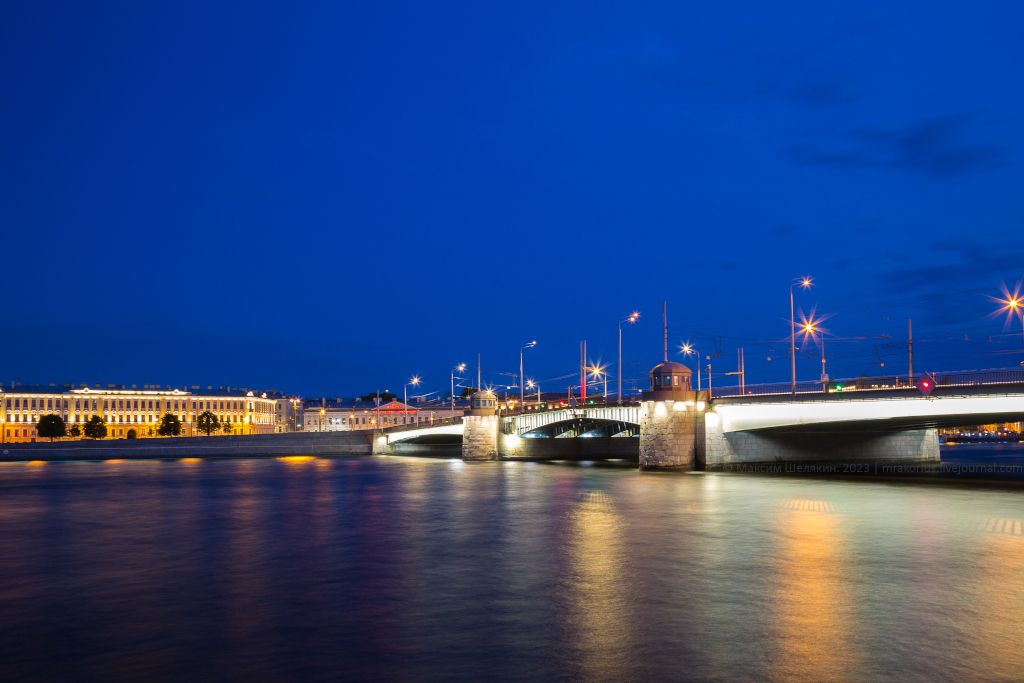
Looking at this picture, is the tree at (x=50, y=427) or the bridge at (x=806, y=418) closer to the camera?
the bridge at (x=806, y=418)

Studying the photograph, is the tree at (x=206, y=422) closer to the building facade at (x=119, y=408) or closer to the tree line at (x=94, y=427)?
the tree line at (x=94, y=427)

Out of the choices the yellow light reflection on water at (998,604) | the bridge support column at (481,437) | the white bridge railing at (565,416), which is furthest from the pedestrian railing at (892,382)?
the bridge support column at (481,437)

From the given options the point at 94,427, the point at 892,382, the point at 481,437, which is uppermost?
the point at 892,382

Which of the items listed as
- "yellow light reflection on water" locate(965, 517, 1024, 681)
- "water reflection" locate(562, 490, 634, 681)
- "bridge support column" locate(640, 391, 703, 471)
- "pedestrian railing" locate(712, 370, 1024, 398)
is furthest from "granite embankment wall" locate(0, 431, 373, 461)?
→ "yellow light reflection on water" locate(965, 517, 1024, 681)

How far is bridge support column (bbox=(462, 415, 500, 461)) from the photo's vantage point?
87.1 m

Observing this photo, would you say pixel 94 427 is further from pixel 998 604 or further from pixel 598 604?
pixel 998 604

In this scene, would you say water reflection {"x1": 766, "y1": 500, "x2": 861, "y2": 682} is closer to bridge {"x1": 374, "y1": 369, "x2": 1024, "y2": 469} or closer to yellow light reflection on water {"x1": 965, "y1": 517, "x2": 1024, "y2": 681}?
yellow light reflection on water {"x1": 965, "y1": 517, "x2": 1024, "y2": 681}

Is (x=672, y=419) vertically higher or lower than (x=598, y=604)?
higher

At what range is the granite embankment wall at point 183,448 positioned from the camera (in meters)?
97.8

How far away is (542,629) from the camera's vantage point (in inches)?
497

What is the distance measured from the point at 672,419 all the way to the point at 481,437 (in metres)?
33.1

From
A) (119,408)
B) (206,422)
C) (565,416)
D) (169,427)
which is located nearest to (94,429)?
(169,427)

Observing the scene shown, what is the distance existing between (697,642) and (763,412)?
44634mm

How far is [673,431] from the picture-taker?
189 ft
